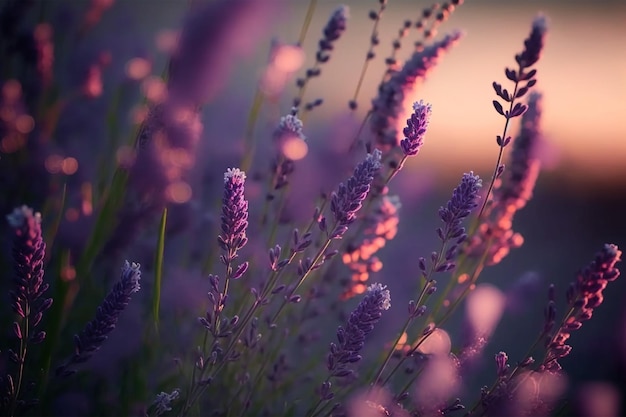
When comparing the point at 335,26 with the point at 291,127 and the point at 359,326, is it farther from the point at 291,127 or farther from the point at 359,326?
the point at 359,326

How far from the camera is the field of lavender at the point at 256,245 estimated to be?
1.06 m

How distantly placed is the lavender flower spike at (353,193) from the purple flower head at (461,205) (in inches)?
6.0

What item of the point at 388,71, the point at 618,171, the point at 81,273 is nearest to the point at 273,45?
the point at 388,71

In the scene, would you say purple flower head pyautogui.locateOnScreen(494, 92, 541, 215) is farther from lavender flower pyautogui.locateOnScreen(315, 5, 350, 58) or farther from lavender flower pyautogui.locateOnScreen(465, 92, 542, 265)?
lavender flower pyautogui.locateOnScreen(315, 5, 350, 58)

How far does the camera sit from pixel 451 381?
1.09 metres

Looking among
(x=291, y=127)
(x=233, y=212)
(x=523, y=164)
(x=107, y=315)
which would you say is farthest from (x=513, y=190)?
(x=107, y=315)

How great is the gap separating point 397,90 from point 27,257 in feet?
2.61

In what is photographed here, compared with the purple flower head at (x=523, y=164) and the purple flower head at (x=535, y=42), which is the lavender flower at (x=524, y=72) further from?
the purple flower head at (x=523, y=164)

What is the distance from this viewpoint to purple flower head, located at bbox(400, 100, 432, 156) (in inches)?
41.3

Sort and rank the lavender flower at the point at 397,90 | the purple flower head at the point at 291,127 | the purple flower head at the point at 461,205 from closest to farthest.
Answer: the purple flower head at the point at 461,205
the purple flower head at the point at 291,127
the lavender flower at the point at 397,90

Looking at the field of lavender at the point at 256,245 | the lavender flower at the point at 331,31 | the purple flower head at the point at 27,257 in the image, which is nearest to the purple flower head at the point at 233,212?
the field of lavender at the point at 256,245

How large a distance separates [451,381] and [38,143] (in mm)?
1251

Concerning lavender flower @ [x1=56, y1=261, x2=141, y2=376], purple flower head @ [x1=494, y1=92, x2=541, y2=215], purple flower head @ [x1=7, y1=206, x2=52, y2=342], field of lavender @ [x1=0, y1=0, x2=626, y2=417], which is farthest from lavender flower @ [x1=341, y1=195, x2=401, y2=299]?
purple flower head @ [x1=7, y1=206, x2=52, y2=342]

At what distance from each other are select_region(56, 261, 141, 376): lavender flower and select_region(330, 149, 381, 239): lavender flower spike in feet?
1.05
